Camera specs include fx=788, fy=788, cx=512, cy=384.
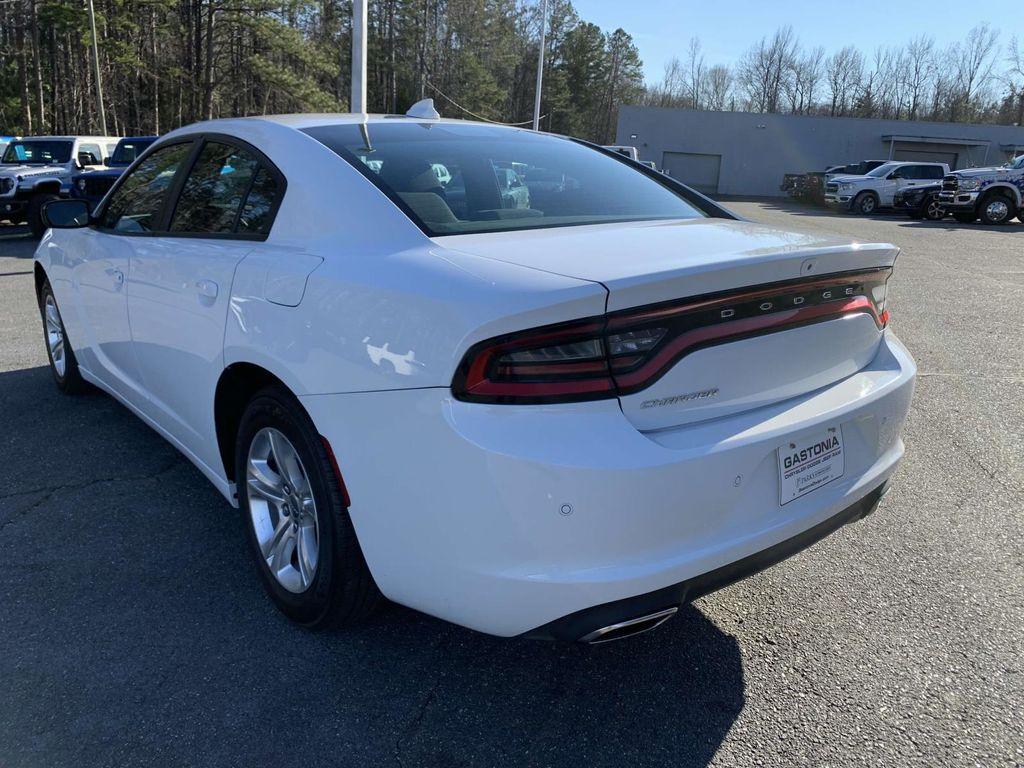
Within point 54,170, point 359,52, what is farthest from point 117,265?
point 54,170

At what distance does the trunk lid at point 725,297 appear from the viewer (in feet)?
6.27

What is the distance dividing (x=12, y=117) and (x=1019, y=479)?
165 ft

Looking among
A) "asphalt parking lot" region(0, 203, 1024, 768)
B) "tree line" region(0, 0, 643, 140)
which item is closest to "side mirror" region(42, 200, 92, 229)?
"asphalt parking lot" region(0, 203, 1024, 768)

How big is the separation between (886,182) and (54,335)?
2974 centimetres

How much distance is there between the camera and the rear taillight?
5.98 feet

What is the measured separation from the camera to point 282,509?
2.60 meters

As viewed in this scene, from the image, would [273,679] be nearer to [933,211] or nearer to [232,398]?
[232,398]

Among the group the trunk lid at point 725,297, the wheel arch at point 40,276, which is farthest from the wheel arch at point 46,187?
the trunk lid at point 725,297

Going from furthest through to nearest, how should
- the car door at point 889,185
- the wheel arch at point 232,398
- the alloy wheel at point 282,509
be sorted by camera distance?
the car door at point 889,185, the wheel arch at point 232,398, the alloy wheel at point 282,509

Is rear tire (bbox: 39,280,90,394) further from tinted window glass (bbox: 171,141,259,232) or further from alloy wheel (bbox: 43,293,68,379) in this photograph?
tinted window glass (bbox: 171,141,259,232)

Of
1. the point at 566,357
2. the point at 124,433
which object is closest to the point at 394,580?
the point at 566,357

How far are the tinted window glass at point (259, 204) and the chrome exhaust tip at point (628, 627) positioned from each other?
66.5 inches

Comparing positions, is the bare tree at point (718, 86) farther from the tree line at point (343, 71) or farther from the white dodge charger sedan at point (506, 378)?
the white dodge charger sedan at point (506, 378)

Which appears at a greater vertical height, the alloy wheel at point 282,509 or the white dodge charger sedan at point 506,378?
the white dodge charger sedan at point 506,378
